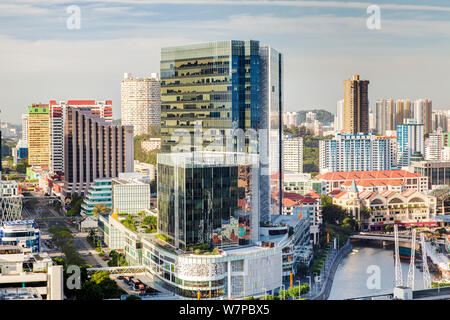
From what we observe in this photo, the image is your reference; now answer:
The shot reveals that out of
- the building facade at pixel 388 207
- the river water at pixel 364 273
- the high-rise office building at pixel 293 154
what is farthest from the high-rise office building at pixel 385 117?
the river water at pixel 364 273

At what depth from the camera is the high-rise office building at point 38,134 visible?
1641cm

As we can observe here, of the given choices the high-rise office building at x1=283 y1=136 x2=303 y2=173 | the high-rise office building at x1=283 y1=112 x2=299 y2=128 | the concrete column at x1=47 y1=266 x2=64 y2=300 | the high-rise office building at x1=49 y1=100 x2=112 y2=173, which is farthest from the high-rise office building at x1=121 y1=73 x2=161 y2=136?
the concrete column at x1=47 y1=266 x2=64 y2=300

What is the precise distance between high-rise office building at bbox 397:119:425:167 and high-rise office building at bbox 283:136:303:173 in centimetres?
243

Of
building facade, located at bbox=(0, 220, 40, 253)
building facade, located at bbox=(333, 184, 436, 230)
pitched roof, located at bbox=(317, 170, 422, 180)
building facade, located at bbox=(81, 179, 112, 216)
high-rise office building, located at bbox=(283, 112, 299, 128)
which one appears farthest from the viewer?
high-rise office building, located at bbox=(283, 112, 299, 128)

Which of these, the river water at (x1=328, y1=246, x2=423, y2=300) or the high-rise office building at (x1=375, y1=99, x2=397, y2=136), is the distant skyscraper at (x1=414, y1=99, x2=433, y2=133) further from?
the river water at (x1=328, y1=246, x2=423, y2=300)

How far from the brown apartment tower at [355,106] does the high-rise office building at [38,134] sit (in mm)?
7650

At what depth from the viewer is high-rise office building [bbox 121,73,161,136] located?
690 inches

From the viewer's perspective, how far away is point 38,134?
16.5 metres

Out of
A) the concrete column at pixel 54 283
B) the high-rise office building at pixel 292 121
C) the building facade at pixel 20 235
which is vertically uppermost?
the high-rise office building at pixel 292 121

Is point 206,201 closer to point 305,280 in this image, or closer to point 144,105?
point 305,280

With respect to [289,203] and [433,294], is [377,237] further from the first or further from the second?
[433,294]

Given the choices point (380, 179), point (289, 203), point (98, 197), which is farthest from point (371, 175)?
point (98, 197)

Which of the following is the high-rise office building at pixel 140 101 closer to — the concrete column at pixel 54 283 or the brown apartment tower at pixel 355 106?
the brown apartment tower at pixel 355 106

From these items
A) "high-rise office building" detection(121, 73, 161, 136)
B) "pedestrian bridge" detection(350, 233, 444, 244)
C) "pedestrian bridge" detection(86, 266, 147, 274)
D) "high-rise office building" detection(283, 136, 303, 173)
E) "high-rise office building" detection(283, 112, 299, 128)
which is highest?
"high-rise office building" detection(121, 73, 161, 136)
